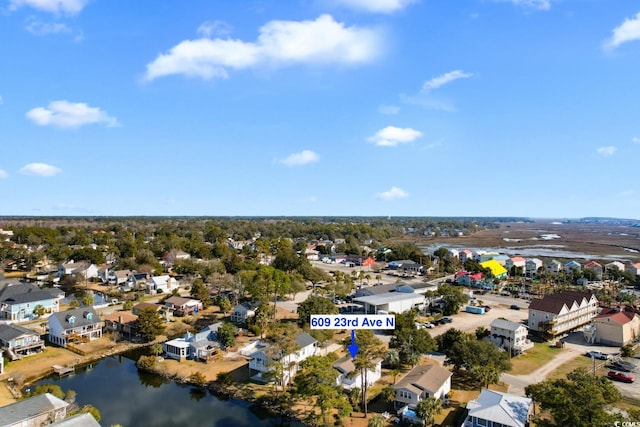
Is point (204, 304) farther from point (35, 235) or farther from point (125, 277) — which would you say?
point (35, 235)

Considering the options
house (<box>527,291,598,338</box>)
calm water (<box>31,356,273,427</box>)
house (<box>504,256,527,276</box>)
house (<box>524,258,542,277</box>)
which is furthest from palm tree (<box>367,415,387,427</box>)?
house (<box>524,258,542,277</box>)

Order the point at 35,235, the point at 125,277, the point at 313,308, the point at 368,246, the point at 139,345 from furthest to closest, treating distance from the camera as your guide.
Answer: the point at 368,246
the point at 35,235
the point at 125,277
the point at 313,308
the point at 139,345

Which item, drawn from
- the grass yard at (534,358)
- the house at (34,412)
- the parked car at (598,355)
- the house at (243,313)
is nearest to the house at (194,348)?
the house at (243,313)

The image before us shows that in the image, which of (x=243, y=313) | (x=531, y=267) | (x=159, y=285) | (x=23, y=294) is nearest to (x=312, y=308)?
(x=243, y=313)

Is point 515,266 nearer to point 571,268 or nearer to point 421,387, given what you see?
point 571,268

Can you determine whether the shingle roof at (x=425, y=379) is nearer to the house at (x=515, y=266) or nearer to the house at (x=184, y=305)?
the house at (x=184, y=305)

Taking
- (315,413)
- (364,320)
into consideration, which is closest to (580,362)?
(364,320)
